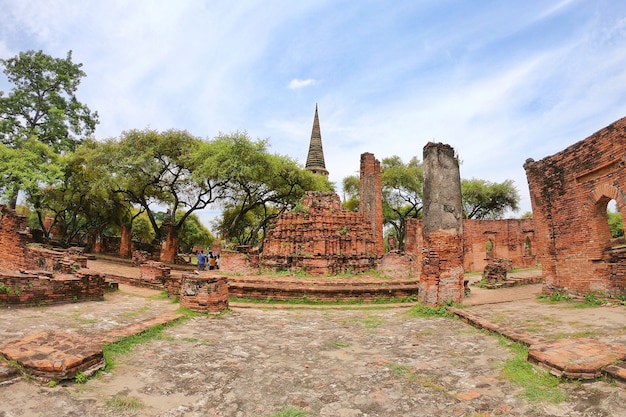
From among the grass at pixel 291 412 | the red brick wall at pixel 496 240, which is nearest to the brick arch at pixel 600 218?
the grass at pixel 291 412

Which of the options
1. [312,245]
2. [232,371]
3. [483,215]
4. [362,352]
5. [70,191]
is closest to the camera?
[232,371]

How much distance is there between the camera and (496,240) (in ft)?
79.5

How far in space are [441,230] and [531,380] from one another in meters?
5.42

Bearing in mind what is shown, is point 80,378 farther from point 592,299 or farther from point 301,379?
point 592,299

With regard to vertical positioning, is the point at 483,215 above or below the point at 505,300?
above

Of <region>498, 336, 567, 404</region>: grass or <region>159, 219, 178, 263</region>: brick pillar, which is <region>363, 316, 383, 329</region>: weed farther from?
<region>159, 219, 178, 263</region>: brick pillar

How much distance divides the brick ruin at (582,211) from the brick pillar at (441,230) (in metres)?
3.37

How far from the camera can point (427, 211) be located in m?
9.34

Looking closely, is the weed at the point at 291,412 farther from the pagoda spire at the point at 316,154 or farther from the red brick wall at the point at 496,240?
the pagoda spire at the point at 316,154

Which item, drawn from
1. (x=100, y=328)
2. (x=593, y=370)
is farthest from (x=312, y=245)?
(x=593, y=370)

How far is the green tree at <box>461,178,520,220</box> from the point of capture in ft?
110

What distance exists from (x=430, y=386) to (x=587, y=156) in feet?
28.8

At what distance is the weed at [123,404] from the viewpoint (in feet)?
10.2

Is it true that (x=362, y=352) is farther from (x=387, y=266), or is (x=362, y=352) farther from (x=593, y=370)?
(x=387, y=266)
